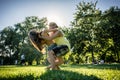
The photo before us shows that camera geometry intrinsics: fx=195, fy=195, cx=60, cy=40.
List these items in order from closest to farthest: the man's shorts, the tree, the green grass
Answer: the green grass
the man's shorts
the tree

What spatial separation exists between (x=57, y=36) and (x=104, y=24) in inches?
1407

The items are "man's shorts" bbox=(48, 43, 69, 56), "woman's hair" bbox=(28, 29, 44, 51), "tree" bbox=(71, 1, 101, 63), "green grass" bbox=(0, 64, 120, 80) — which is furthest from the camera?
"tree" bbox=(71, 1, 101, 63)

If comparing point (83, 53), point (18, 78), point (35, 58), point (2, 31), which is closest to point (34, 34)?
point (18, 78)

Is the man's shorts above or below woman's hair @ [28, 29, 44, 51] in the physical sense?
below

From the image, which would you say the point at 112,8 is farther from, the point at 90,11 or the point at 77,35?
the point at 77,35

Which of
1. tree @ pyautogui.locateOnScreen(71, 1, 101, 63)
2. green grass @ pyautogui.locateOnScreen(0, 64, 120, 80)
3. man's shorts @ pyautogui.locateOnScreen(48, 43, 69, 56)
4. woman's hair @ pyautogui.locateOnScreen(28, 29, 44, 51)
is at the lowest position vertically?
green grass @ pyautogui.locateOnScreen(0, 64, 120, 80)

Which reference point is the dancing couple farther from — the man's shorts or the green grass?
the green grass

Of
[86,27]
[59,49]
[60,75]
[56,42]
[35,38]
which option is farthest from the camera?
[86,27]

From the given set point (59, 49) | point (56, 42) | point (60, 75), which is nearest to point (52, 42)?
point (56, 42)

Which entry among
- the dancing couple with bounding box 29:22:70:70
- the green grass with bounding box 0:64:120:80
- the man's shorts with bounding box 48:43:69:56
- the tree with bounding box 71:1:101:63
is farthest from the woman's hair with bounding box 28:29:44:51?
the tree with bounding box 71:1:101:63

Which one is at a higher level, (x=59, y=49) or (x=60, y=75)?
(x=59, y=49)

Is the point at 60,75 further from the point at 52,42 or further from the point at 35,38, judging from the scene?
the point at 52,42

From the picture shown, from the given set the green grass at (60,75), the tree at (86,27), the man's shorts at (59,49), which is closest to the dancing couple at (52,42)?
the man's shorts at (59,49)

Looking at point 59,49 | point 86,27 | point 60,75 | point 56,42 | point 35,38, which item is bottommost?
point 60,75
